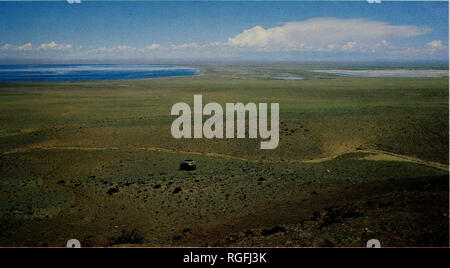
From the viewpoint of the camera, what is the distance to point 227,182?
52.7ft

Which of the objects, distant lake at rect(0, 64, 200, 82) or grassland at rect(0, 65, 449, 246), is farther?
distant lake at rect(0, 64, 200, 82)

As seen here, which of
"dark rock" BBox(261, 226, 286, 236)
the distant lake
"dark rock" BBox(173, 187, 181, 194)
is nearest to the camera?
"dark rock" BBox(261, 226, 286, 236)

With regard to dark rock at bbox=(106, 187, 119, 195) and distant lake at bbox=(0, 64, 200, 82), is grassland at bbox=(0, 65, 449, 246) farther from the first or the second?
distant lake at bbox=(0, 64, 200, 82)

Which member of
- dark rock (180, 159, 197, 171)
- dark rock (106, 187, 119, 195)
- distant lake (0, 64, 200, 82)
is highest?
distant lake (0, 64, 200, 82)

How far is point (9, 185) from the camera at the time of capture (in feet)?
51.5

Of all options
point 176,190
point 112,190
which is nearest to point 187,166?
point 176,190

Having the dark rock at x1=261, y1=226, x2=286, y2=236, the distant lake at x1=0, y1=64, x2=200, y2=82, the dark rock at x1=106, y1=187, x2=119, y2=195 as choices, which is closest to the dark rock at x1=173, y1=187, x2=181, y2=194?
the dark rock at x1=106, y1=187, x2=119, y2=195

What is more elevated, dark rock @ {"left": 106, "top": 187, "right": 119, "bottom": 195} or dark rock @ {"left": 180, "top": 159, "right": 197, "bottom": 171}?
dark rock @ {"left": 180, "top": 159, "right": 197, "bottom": 171}

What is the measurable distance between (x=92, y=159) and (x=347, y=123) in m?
20.9

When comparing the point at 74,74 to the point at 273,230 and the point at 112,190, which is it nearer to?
the point at 112,190

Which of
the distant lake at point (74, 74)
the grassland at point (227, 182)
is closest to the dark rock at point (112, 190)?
the grassland at point (227, 182)

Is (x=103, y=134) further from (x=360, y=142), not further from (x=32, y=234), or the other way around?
(x=360, y=142)

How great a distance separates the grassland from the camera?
10.2m
